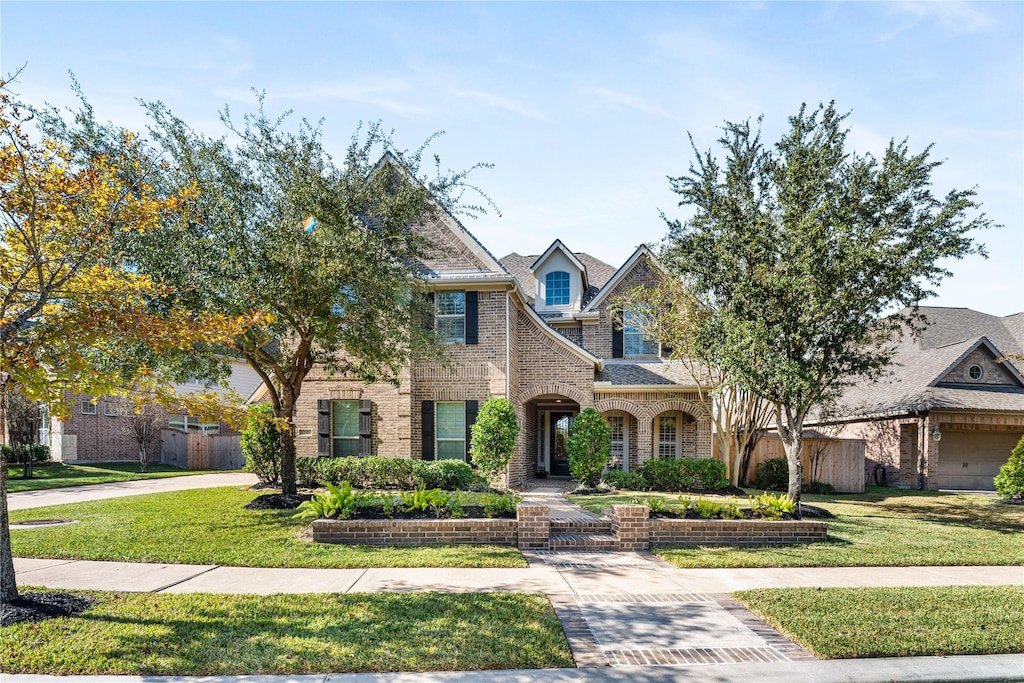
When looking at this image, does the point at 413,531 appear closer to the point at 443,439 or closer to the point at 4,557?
the point at 4,557

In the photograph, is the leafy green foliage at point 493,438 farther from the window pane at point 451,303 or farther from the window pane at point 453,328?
the window pane at point 451,303

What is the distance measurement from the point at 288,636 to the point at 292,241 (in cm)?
745

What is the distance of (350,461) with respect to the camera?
52.0 feet

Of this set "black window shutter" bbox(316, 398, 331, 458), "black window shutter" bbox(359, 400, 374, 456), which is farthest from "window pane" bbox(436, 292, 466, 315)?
"black window shutter" bbox(316, 398, 331, 458)

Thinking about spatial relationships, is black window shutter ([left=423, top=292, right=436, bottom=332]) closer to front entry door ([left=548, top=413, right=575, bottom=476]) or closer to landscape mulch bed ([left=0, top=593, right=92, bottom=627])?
front entry door ([left=548, top=413, right=575, bottom=476])

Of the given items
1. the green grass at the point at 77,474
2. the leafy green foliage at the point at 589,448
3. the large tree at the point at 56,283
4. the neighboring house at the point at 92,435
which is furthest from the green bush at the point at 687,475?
the green grass at the point at 77,474

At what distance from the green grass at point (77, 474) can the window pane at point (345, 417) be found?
25.4 ft

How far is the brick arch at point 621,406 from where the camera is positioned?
19109mm

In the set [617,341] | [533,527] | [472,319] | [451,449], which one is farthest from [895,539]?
[617,341]

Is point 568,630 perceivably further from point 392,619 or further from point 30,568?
point 30,568

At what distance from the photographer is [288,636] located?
553 cm

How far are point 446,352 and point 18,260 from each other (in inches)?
436

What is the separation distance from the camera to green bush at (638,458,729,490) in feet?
55.4

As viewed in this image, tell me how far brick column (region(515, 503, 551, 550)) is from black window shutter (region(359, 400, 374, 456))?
8100 mm
